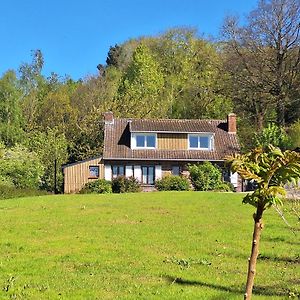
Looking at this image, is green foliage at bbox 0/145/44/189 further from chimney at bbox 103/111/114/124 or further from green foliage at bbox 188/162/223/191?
green foliage at bbox 188/162/223/191

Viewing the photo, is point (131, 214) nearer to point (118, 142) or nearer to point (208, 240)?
point (208, 240)

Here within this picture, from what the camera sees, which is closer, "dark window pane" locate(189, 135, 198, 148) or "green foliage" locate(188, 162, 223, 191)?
"green foliage" locate(188, 162, 223, 191)

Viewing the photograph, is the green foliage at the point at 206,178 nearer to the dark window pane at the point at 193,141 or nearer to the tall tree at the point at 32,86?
the dark window pane at the point at 193,141

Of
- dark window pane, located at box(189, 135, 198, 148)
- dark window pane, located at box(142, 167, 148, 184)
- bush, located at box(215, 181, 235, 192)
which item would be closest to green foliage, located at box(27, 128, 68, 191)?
dark window pane, located at box(142, 167, 148, 184)

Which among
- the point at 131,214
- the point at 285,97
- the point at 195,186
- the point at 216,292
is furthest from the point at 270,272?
the point at 285,97

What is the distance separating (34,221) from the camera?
18.4 m

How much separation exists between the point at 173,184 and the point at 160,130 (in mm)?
6882

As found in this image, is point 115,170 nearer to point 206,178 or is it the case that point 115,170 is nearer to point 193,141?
point 193,141

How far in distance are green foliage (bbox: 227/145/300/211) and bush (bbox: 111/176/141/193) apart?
36.5m

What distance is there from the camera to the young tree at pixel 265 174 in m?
5.31

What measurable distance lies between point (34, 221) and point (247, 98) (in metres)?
43.6

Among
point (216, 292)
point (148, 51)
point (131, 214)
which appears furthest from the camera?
point (148, 51)

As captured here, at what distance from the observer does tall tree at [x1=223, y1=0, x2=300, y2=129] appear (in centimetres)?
5056

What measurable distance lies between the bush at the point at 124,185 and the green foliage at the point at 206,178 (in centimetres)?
488
